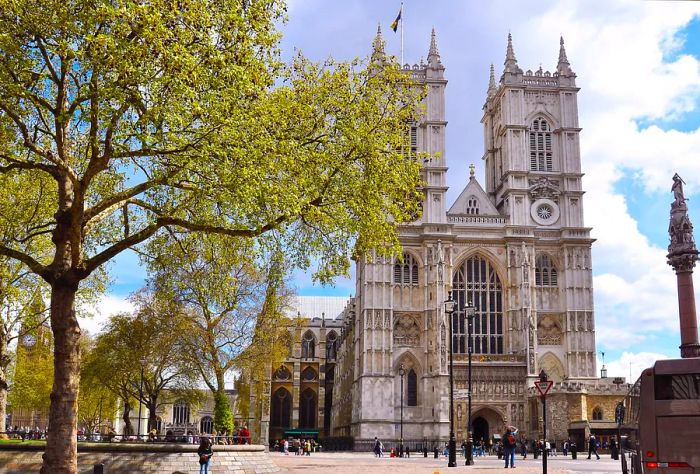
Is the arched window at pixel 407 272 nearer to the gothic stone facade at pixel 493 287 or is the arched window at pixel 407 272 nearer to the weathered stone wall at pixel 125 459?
the gothic stone facade at pixel 493 287

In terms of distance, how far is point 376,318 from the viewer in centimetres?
5816

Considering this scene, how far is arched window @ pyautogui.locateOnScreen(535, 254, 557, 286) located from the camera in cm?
6050

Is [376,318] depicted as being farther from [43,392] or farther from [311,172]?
[311,172]

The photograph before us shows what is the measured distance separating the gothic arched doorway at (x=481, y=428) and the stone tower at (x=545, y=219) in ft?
18.9

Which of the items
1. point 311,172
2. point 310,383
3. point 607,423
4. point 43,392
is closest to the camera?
point 311,172

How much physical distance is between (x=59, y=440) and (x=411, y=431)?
4267cm

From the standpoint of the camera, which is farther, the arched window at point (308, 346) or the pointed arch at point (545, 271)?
the arched window at point (308, 346)

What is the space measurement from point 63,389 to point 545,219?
163 ft

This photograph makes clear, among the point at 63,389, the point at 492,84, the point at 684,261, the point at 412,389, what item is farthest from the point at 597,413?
the point at 63,389

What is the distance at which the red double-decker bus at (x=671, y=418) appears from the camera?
1500 centimetres

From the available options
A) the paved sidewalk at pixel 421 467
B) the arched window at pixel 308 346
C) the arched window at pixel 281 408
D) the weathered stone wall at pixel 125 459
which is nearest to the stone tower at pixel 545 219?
the paved sidewalk at pixel 421 467

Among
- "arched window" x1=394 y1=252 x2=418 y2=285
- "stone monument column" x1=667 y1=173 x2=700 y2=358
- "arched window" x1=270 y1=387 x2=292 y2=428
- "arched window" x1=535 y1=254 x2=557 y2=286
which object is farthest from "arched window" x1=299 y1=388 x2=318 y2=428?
"stone monument column" x1=667 y1=173 x2=700 y2=358

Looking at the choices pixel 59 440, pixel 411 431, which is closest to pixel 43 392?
pixel 411 431

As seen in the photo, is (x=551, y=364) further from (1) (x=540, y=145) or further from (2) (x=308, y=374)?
(2) (x=308, y=374)
